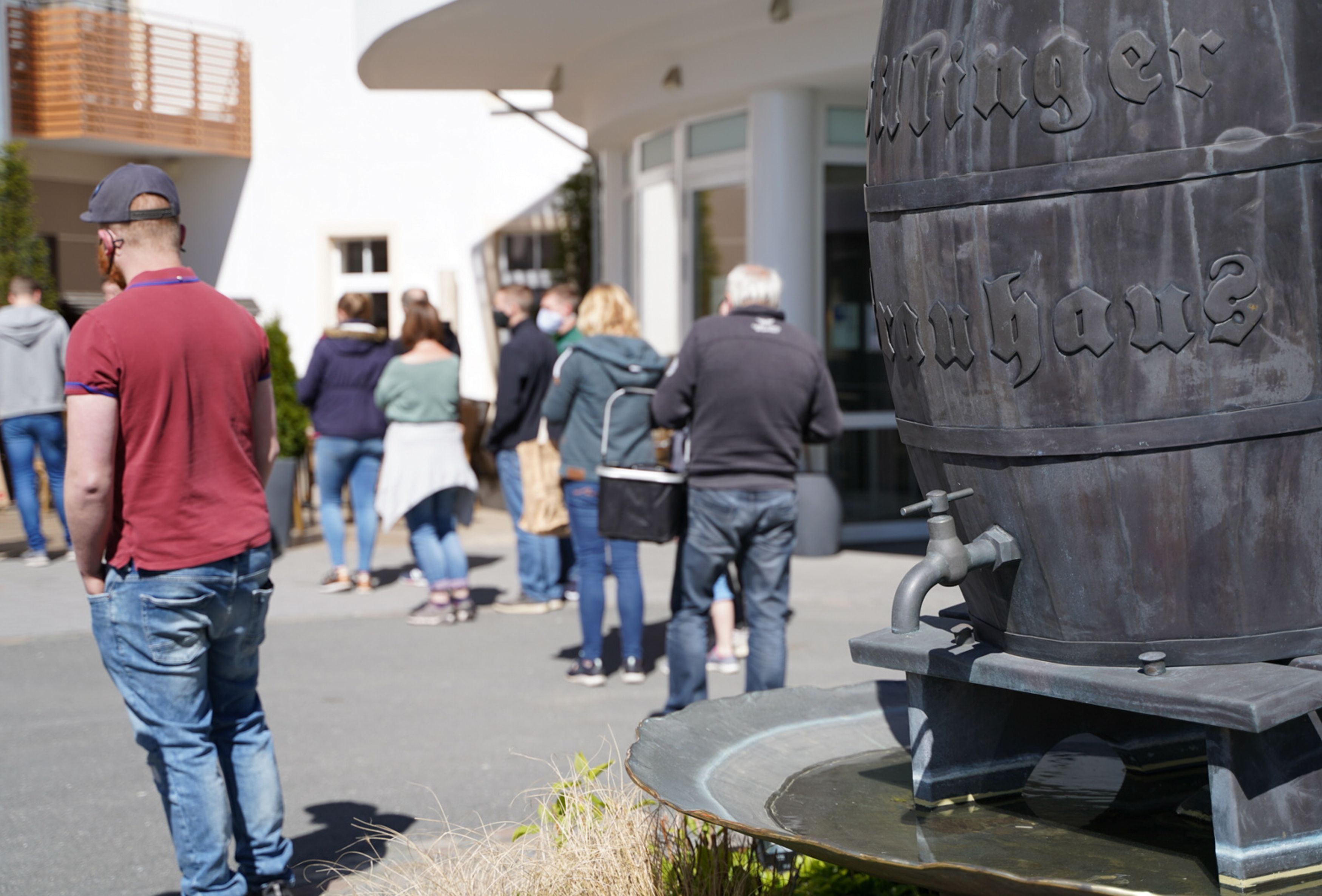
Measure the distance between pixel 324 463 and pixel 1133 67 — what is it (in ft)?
23.1

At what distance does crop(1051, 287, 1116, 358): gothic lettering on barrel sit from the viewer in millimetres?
2391

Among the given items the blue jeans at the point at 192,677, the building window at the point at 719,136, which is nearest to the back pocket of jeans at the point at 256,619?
the blue jeans at the point at 192,677

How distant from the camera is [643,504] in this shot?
5496 millimetres

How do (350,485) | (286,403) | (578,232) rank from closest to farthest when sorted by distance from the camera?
(350,485), (286,403), (578,232)

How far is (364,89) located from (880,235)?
15.9 metres

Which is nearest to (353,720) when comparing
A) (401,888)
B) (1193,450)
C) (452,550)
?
(452,550)

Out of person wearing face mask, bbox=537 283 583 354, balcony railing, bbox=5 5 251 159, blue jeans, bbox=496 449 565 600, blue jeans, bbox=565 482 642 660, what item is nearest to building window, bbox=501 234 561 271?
balcony railing, bbox=5 5 251 159

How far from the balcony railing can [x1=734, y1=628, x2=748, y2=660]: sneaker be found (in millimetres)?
13535

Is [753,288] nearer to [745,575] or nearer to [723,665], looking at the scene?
[745,575]

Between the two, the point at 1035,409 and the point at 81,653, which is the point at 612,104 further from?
the point at 1035,409

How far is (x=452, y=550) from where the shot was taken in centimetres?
793

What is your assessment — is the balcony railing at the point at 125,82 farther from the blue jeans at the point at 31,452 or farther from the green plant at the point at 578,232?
the blue jeans at the point at 31,452

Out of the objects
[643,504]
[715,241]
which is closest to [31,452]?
[715,241]

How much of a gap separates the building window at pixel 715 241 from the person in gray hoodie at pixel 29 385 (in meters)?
4.88
